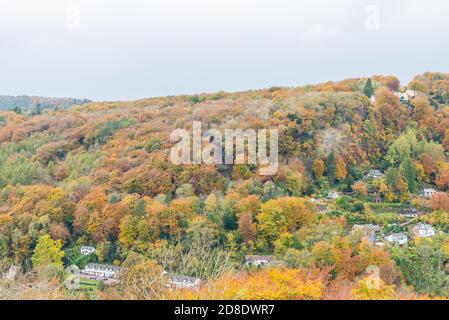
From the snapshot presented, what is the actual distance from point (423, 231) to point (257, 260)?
26.3 ft

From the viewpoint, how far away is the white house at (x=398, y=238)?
20.2m

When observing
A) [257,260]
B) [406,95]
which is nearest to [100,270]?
[257,260]

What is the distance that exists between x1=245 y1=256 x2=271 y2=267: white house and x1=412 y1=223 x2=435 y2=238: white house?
7126 millimetres

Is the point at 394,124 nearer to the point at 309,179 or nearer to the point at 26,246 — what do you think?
the point at 309,179

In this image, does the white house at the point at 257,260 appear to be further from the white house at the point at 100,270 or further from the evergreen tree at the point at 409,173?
the evergreen tree at the point at 409,173

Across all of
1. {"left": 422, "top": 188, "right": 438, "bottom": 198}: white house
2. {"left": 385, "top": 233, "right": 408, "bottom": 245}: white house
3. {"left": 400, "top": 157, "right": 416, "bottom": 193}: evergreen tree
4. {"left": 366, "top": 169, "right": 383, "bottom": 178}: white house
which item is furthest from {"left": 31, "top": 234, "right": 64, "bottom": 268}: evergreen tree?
{"left": 422, "top": 188, "right": 438, "bottom": 198}: white house

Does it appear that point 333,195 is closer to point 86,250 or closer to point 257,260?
point 257,260

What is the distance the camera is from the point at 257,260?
1909 centimetres

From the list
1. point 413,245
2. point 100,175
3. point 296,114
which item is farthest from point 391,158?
point 100,175

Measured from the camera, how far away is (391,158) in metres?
31.2

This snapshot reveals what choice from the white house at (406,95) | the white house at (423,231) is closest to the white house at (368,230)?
the white house at (423,231)

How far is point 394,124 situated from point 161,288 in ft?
104

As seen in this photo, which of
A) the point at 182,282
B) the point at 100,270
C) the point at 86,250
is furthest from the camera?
the point at 86,250

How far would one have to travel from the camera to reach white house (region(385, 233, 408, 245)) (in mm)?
20250
